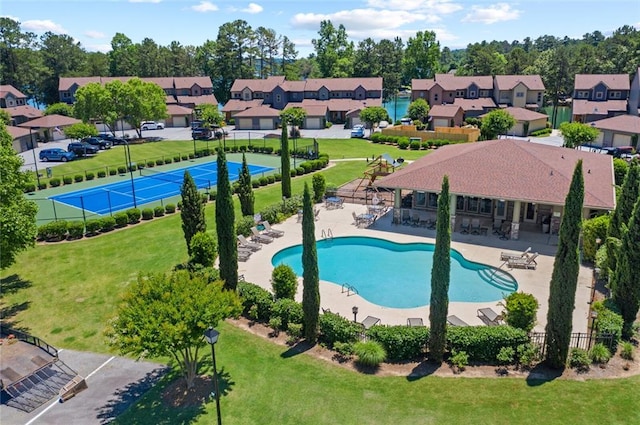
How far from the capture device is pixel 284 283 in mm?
19859

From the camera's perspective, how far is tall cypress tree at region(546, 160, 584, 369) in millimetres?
14391

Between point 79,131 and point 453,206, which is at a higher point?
point 79,131

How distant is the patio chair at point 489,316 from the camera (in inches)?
717

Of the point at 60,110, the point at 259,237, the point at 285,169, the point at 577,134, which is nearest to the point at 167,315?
the point at 259,237

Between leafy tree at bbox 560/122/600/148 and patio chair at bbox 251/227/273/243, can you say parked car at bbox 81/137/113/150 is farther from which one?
leafy tree at bbox 560/122/600/148

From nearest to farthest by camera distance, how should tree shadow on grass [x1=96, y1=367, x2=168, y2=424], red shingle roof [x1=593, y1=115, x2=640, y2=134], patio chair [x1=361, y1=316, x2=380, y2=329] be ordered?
1. tree shadow on grass [x1=96, y1=367, x2=168, y2=424]
2. patio chair [x1=361, y1=316, x2=380, y2=329]
3. red shingle roof [x1=593, y1=115, x2=640, y2=134]

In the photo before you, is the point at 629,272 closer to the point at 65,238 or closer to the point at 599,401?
the point at 599,401

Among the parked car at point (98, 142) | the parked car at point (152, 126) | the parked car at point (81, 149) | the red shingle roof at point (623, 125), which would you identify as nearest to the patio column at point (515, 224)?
the red shingle roof at point (623, 125)

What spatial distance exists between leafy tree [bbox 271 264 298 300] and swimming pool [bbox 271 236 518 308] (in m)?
3.63

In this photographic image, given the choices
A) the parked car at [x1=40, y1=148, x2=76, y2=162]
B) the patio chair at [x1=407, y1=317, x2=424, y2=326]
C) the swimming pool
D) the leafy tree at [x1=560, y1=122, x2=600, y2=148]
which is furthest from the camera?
the parked car at [x1=40, y1=148, x2=76, y2=162]

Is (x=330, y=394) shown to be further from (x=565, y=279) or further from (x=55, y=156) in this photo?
(x=55, y=156)

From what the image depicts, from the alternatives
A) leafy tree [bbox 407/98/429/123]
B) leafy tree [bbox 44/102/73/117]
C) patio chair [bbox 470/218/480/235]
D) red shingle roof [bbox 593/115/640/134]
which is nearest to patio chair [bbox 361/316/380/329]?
patio chair [bbox 470/218/480/235]

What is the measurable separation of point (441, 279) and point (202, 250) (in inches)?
476

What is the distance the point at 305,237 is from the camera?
16781 millimetres
